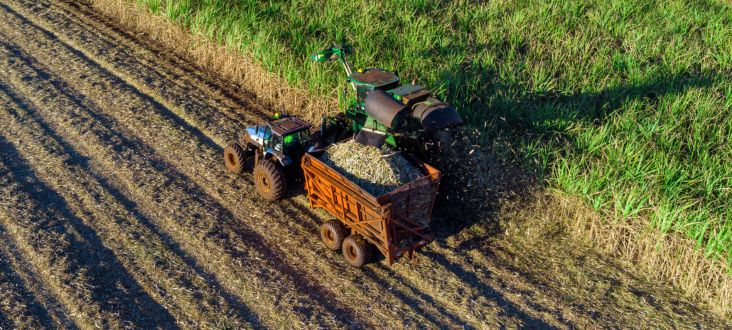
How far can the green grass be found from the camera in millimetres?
7520

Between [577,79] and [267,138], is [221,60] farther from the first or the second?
[577,79]

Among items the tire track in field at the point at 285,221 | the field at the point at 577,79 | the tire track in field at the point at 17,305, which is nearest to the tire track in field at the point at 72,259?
the tire track in field at the point at 17,305

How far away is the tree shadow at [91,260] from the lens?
19.9ft

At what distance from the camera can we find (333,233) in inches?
277

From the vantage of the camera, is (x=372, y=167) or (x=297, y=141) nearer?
(x=372, y=167)

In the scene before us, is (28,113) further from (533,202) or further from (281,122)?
(533,202)

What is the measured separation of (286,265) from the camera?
6938 millimetres

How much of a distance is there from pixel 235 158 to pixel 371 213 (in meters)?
3.09

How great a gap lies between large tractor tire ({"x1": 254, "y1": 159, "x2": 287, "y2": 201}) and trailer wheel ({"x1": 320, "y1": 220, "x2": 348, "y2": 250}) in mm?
1013

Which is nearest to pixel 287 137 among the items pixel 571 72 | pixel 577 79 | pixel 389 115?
pixel 389 115

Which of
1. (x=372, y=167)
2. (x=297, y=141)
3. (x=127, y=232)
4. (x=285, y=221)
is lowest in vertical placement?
(x=127, y=232)

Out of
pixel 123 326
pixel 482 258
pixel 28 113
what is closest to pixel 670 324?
pixel 482 258

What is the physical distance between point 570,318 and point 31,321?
600 cm

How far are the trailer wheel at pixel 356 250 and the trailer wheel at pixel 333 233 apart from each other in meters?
0.13
